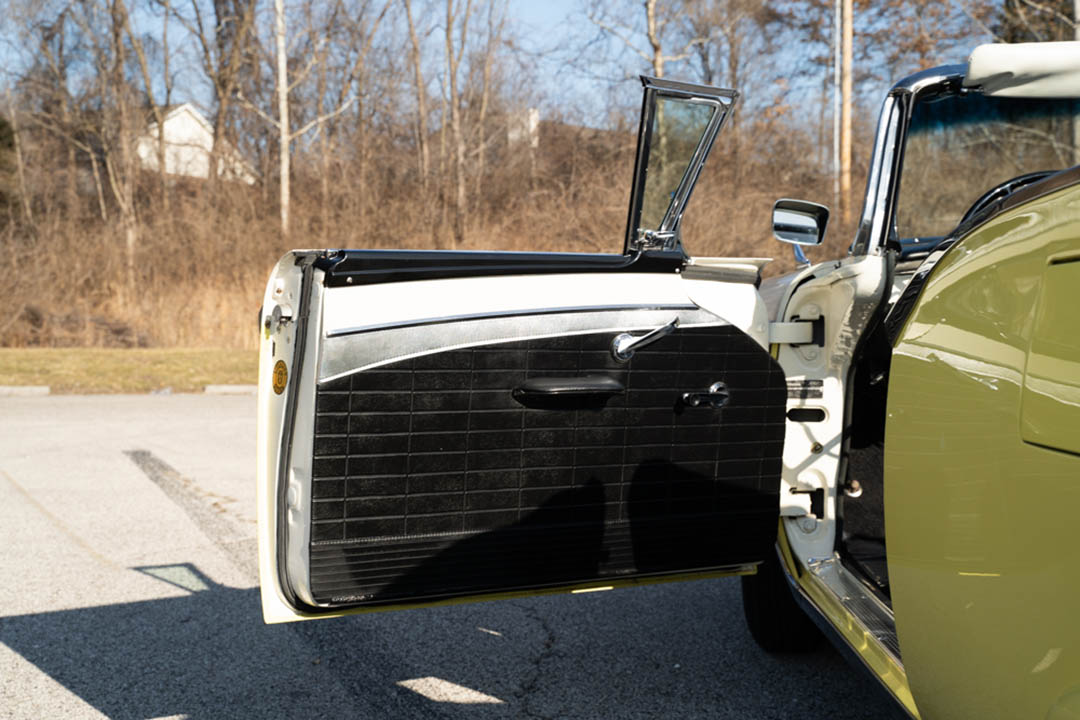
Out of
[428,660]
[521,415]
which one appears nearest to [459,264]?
[521,415]

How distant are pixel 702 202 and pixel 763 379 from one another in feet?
58.5

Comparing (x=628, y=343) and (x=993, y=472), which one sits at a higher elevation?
(x=628, y=343)

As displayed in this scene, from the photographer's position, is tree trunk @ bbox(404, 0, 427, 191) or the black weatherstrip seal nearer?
the black weatherstrip seal

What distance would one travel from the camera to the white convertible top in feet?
8.09


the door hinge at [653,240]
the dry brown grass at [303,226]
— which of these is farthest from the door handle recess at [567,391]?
the dry brown grass at [303,226]

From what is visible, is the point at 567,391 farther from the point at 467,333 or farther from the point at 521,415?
the point at 467,333

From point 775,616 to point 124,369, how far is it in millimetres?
11240

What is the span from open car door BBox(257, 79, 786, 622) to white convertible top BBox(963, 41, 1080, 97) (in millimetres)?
679

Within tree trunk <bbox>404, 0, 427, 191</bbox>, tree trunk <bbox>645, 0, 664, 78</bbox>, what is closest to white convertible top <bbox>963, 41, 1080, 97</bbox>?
tree trunk <bbox>645, 0, 664, 78</bbox>

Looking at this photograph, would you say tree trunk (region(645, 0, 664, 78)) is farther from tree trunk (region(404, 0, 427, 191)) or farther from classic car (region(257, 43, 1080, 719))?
classic car (region(257, 43, 1080, 719))

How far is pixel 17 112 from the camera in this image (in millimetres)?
25688

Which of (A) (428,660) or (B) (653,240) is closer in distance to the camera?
(B) (653,240)

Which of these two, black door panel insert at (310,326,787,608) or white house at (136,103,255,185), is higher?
white house at (136,103,255,185)

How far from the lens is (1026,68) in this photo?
8.52 feet
